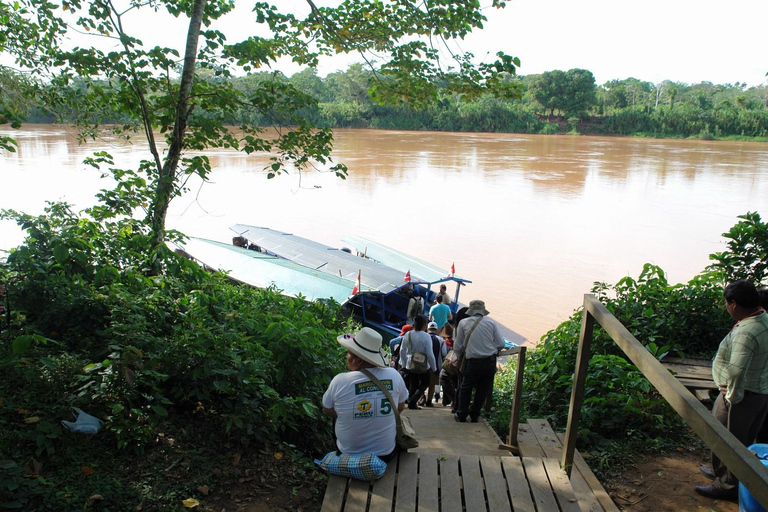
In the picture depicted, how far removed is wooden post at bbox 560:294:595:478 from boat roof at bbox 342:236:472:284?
9.95 m

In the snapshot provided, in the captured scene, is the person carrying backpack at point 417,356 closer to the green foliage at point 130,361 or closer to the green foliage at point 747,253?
the green foliage at point 130,361

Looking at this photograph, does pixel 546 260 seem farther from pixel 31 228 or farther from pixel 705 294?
pixel 31 228

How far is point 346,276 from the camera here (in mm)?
14430

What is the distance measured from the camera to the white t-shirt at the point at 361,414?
3268mm

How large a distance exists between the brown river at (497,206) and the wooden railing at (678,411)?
987 centimetres

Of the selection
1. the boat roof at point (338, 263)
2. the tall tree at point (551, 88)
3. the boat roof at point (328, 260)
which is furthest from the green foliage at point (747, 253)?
the tall tree at point (551, 88)

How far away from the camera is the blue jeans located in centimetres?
521

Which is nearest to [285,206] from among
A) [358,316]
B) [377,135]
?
[358,316]

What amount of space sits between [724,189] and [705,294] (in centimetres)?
3066

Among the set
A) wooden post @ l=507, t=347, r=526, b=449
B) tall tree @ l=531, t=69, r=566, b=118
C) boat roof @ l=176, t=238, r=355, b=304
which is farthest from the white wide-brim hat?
tall tree @ l=531, t=69, r=566, b=118

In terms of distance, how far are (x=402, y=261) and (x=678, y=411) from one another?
14.4 meters

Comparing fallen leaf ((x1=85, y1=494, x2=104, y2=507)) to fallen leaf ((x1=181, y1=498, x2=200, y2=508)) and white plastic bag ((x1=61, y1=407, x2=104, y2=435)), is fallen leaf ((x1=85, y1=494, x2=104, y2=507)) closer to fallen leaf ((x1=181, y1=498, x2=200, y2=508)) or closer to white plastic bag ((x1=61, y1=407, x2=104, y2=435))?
fallen leaf ((x1=181, y1=498, x2=200, y2=508))

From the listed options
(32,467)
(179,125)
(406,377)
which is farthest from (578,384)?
(179,125)

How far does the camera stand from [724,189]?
32.9m
